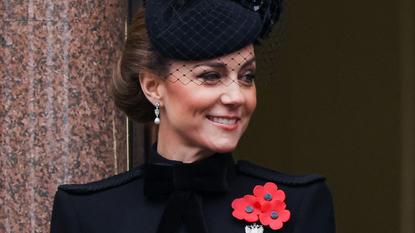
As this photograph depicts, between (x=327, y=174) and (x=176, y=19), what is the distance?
2.99 m

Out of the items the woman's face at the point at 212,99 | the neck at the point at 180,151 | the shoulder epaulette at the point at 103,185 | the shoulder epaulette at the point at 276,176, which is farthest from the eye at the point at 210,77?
the shoulder epaulette at the point at 103,185

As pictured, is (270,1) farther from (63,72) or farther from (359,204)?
(359,204)

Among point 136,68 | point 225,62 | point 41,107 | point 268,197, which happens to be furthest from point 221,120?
point 41,107

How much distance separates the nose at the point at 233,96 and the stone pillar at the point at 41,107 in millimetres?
1051

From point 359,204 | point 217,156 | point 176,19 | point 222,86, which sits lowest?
point 359,204

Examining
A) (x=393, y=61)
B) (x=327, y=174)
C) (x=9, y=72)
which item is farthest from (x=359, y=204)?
(x=9, y=72)

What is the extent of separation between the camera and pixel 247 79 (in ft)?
7.39

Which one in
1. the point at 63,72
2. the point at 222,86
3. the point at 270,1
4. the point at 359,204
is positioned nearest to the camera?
the point at 222,86

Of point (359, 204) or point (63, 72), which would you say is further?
point (359, 204)

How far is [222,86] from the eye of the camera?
6.99 ft

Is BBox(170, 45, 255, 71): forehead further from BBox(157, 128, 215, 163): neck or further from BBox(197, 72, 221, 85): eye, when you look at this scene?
BBox(157, 128, 215, 163): neck

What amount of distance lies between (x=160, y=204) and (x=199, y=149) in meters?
0.26

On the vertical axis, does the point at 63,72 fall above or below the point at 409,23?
below

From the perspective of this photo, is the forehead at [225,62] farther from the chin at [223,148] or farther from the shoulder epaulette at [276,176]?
the shoulder epaulette at [276,176]
